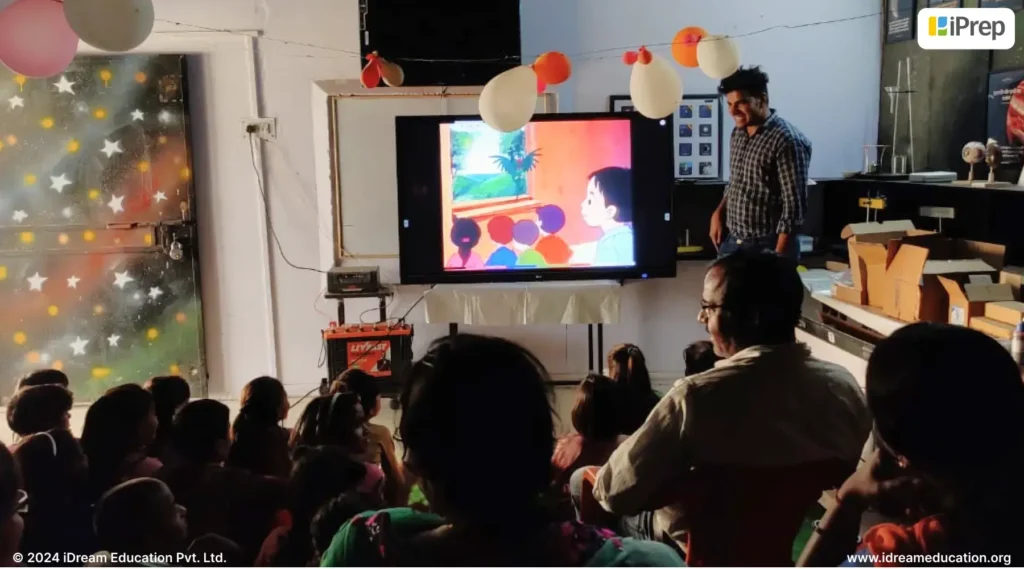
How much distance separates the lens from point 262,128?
182 inches

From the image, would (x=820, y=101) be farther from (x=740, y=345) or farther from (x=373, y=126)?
(x=740, y=345)

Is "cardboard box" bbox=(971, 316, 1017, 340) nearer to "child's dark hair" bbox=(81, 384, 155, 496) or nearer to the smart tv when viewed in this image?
the smart tv

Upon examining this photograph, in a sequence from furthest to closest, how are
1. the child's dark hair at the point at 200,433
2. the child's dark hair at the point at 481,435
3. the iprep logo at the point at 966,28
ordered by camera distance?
the iprep logo at the point at 966,28
the child's dark hair at the point at 200,433
the child's dark hair at the point at 481,435

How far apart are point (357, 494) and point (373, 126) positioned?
324 centimetres

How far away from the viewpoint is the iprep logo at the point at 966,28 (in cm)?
362

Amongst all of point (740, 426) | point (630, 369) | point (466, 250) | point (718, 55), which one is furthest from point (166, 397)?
point (718, 55)

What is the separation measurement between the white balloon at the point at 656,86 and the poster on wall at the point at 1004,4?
1522mm

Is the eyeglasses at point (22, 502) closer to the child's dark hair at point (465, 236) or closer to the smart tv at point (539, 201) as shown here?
the smart tv at point (539, 201)

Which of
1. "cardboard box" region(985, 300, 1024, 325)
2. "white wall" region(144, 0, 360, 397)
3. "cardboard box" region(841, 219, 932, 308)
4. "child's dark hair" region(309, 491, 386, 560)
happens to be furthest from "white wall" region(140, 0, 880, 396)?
"child's dark hair" region(309, 491, 386, 560)

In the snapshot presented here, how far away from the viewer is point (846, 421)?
158cm

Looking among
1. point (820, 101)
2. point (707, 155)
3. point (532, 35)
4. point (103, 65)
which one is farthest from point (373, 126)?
Answer: point (820, 101)

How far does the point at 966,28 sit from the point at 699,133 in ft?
4.57

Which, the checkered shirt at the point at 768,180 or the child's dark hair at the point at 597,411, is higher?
the checkered shirt at the point at 768,180

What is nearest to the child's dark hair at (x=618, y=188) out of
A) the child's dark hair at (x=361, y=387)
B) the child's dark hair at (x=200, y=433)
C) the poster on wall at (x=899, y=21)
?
the poster on wall at (x=899, y=21)
